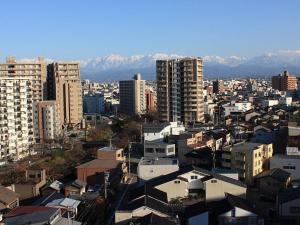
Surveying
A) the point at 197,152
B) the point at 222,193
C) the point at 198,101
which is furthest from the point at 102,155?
the point at 198,101

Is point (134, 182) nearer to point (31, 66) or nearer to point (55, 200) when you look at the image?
point (55, 200)

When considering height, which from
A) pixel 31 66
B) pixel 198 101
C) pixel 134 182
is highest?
pixel 31 66

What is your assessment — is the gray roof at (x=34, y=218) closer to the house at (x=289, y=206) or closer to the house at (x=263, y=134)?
the house at (x=289, y=206)

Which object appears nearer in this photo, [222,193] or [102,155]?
[222,193]

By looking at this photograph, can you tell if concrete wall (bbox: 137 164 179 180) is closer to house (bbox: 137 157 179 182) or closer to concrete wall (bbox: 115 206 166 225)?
house (bbox: 137 157 179 182)

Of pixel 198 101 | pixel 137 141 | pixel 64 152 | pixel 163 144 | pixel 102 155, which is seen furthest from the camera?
pixel 198 101
